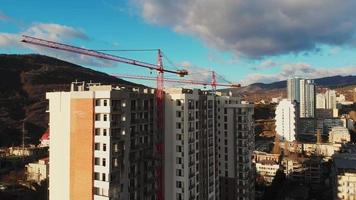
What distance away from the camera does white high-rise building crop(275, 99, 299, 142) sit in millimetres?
164000

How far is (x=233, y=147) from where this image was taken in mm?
56562

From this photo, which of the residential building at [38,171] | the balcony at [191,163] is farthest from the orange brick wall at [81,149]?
the residential building at [38,171]

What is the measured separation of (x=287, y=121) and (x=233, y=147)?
115298 mm

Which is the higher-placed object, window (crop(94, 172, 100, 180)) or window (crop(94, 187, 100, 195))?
window (crop(94, 172, 100, 180))

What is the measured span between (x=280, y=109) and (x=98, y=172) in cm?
14099

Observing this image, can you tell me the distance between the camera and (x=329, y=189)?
95.8 metres

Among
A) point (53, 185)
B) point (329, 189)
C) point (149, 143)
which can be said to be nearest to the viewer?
point (53, 185)

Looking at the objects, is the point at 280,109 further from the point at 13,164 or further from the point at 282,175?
the point at 13,164

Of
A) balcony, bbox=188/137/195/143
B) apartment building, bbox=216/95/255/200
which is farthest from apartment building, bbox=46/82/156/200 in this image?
apartment building, bbox=216/95/255/200

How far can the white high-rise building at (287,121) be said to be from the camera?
164000 millimetres

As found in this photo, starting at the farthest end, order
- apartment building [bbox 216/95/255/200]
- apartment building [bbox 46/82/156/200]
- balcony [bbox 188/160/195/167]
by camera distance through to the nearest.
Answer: apartment building [bbox 216/95/255/200]
balcony [bbox 188/160/195/167]
apartment building [bbox 46/82/156/200]

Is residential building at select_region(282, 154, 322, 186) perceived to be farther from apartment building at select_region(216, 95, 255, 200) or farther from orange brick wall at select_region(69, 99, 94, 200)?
orange brick wall at select_region(69, 99, 94, 200)

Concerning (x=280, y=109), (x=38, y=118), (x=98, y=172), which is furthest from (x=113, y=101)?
(x=38, y=118)

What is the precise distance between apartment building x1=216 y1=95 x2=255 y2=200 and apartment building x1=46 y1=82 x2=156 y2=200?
21570 mm
